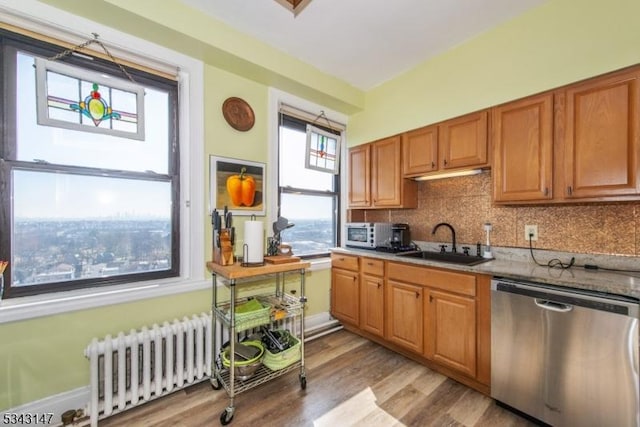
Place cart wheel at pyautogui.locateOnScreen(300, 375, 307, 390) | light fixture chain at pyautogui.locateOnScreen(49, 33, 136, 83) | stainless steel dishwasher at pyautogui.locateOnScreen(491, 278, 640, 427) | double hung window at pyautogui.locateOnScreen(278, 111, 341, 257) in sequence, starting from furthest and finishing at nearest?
double hung window at pyautogui.locateOnScreen(278, 111, 341, 257), cart wheel at pyautogui.locateOnScreen(300, 375, 307, 390), light fixture chain at pyautogui.locateOnScreen(49, 33, 136, 83), stainless steel dishwasher at pyautogui.locateOnScreen(491, 278, 640, 427)

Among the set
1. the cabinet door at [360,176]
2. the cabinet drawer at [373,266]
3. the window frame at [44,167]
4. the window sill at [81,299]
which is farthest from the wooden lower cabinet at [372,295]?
the window frame at [44,167]

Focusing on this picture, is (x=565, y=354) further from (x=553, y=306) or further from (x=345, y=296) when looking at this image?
(x=345, y=296)

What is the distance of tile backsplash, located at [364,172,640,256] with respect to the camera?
5.77 feet

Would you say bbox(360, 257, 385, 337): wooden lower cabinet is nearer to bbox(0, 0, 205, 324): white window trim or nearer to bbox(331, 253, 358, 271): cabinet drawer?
bbox(331, 253, 358, 271): cabinet drawer

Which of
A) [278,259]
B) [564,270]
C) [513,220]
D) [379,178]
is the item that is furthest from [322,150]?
[564,270]

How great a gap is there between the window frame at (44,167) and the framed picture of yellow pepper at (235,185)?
32cm

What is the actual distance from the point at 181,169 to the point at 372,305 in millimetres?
2160

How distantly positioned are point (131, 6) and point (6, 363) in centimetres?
230

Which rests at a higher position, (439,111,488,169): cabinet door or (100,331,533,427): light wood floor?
(439,111,488,169): cabinet door

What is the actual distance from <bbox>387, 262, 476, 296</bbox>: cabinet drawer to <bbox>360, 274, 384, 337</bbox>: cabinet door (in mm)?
208

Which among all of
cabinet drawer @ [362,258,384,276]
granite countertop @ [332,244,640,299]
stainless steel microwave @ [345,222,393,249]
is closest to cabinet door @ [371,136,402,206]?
stainless steel microwave @ [345,222,393,249]

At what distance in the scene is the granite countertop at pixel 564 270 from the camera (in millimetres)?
1396

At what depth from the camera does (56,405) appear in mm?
1625

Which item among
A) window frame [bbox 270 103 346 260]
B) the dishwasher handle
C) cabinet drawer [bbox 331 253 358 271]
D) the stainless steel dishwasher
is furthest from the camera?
cabinet drawer [bbox 331 253 358 271]
